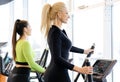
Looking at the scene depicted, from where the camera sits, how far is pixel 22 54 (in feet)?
10.9

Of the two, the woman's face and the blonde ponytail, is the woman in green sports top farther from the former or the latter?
the woman's face

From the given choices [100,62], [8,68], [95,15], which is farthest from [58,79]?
[8,68]

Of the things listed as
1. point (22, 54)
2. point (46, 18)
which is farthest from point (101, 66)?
point (22, 54)

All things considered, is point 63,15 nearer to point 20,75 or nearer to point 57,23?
point 57,23

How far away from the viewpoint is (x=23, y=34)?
3.41 metres

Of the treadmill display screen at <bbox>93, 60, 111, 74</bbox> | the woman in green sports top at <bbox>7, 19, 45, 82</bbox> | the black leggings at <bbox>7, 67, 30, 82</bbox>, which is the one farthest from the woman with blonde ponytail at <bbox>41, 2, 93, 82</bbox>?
the black leggings at <bbox>7, 67, 30, 82</bbox>

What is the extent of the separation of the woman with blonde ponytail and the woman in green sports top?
73cm

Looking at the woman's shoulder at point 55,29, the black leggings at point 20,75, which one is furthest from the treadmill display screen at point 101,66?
the black leggings at point 20,75

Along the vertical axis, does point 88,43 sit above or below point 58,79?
above

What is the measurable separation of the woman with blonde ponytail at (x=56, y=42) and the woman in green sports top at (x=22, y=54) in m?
0.73

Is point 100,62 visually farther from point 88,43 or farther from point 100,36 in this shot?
point 88,43

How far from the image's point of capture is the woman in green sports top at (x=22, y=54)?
3.24m

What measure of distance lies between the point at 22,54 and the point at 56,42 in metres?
1.03
